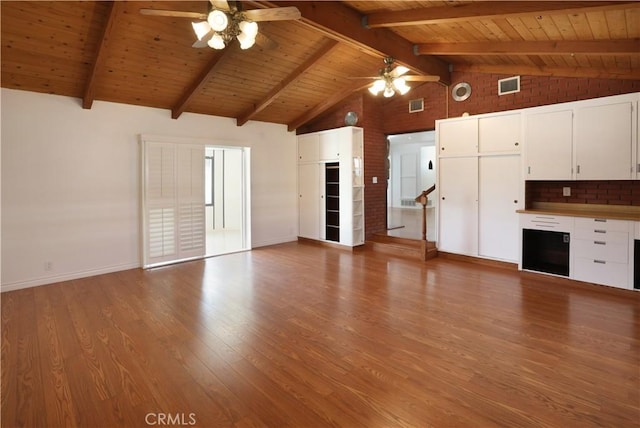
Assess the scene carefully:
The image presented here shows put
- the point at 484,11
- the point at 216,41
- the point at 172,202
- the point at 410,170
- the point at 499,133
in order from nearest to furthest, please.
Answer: the point at 216,41, the point at 484,11, the point at 499,133, the point at 172,202, the point at 410,170

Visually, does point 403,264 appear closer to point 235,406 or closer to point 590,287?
point 590,287

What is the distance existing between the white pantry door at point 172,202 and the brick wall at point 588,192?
17.4 feet

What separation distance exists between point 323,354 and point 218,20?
2.85m

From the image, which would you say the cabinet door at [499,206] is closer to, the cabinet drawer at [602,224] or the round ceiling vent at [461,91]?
the cabinet drawer at [602,224]

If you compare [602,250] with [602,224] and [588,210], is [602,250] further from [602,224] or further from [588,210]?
[588,210]

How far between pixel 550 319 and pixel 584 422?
1615mm

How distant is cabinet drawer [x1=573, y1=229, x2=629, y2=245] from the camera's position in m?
4.04

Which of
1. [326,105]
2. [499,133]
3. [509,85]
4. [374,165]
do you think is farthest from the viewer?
[374,165]

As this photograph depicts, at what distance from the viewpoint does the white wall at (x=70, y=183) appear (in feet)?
14.5

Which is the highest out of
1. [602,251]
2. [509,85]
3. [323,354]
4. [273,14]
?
[509,85]

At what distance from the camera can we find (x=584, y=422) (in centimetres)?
195

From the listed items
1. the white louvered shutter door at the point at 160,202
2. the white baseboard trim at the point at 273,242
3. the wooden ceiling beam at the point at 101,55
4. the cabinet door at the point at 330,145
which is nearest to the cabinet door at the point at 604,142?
the cabinet door at the point at 330,145

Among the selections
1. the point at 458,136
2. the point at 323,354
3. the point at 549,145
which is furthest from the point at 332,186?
the point at 323,354

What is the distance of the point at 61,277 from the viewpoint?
4824 mm
